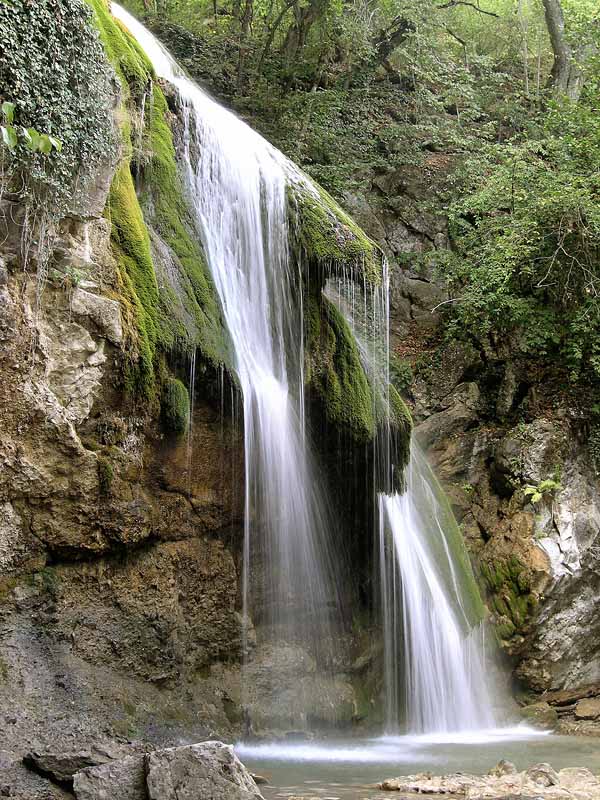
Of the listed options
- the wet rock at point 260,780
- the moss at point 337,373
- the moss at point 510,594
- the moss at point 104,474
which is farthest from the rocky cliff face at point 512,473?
the moss at point 104,474

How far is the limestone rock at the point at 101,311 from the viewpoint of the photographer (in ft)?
23.2

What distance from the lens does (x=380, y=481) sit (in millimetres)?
9930

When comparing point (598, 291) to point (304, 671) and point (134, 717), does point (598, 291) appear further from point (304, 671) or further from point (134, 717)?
point (134, 717)

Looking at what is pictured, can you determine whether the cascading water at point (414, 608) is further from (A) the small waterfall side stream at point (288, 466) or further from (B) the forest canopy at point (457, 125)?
(B) the forest canopy at point (457, 125)

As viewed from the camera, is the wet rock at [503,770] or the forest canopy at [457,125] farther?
the forest canopy at [457,125]

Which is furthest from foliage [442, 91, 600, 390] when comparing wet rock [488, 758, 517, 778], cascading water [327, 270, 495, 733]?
wet rock [488, 758, 517, 778]

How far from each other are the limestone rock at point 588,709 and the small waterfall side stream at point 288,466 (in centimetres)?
157

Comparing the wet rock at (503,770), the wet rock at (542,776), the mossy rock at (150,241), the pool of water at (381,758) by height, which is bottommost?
the pool of water at (381,758)

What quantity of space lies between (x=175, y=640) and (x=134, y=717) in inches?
39.0

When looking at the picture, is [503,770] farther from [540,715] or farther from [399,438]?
[540,715]

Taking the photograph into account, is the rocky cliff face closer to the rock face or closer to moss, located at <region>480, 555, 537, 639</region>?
moss, located at <region>480, 555, 537, 639</region>

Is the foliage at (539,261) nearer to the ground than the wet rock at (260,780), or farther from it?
farther from it

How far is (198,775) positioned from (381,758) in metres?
3.41

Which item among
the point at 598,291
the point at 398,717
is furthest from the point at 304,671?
the point at 598,291
